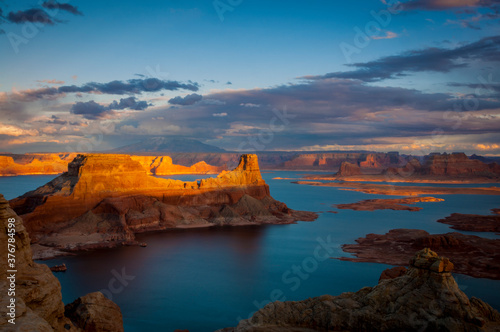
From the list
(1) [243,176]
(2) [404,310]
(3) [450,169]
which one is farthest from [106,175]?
(3) [450,169]

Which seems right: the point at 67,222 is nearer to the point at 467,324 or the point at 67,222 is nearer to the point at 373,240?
the point at 373,240

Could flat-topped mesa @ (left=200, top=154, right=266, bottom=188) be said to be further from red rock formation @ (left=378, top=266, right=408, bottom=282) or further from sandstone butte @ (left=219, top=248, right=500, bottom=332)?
sandstone butte @ (left=219, top=248, right=500, bottom=332)

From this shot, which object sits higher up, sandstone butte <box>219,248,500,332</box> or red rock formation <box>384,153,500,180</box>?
red rock formation <box>384,153,500,180</box>

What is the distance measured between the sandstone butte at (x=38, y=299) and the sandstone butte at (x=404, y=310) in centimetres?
522

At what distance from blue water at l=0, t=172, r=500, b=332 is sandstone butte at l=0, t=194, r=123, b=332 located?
6.36 meters

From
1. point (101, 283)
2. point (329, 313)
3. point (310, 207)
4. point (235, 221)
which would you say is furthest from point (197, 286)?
point (310, 207)

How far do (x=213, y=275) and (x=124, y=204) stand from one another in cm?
1976

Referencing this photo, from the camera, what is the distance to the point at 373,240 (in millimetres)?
41438

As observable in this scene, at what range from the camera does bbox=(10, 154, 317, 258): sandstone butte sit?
37375 mm

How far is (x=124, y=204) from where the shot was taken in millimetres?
44219

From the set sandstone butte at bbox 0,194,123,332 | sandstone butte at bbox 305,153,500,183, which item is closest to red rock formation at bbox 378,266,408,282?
sandstone butte at bbox 0,194,123,332

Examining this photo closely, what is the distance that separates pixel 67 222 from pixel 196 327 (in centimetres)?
2504

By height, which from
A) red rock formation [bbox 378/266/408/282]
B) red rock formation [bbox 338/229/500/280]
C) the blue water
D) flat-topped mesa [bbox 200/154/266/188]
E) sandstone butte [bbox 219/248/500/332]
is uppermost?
flat-topped mesa [bbox 200/154/266/188]

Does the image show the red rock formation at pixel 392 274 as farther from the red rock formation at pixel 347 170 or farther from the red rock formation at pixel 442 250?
the red rock formation at pixel 347 170
